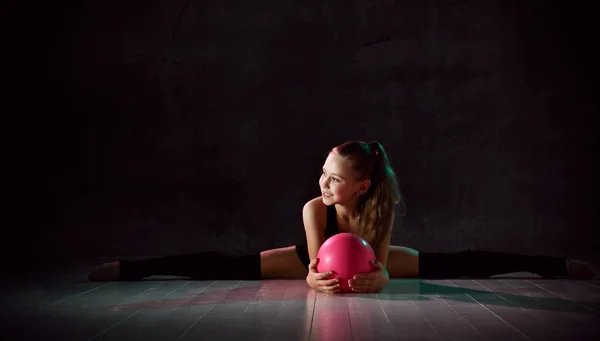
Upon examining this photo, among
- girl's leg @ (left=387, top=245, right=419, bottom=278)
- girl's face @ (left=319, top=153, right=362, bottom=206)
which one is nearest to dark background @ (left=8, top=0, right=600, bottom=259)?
girl's leg @ (left=387, top=245, right=419, bottom=278)

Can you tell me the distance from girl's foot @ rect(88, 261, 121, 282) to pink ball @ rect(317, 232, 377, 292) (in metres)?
1.48

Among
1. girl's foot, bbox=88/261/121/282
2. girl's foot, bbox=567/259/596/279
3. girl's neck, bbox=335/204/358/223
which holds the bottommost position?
girl's foot, bbox=567/259/596/279

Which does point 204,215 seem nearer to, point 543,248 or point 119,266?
point 119,266

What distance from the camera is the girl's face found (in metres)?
3.96

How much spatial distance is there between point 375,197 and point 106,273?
1800mm

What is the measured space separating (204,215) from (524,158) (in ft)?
9.68

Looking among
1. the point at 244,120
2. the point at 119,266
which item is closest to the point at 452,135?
the point at 244,120

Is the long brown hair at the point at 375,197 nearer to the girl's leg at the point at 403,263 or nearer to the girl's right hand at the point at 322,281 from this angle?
the girl's right hand at the point at 322,281

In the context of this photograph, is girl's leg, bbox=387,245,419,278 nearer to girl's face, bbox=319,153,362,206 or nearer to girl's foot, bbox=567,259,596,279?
girl's face, bbox=319,153,362,206

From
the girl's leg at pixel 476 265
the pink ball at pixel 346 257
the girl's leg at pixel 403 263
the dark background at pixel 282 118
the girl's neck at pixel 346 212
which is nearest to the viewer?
the pink ball at pixel 346 257

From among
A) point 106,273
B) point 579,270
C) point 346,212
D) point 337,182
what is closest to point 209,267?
point 106,273

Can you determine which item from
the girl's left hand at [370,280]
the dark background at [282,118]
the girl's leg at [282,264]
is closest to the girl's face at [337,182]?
the girl's left hand at [370,280]

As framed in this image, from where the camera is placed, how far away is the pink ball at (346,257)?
3.70m

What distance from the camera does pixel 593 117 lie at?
20.5 feet
